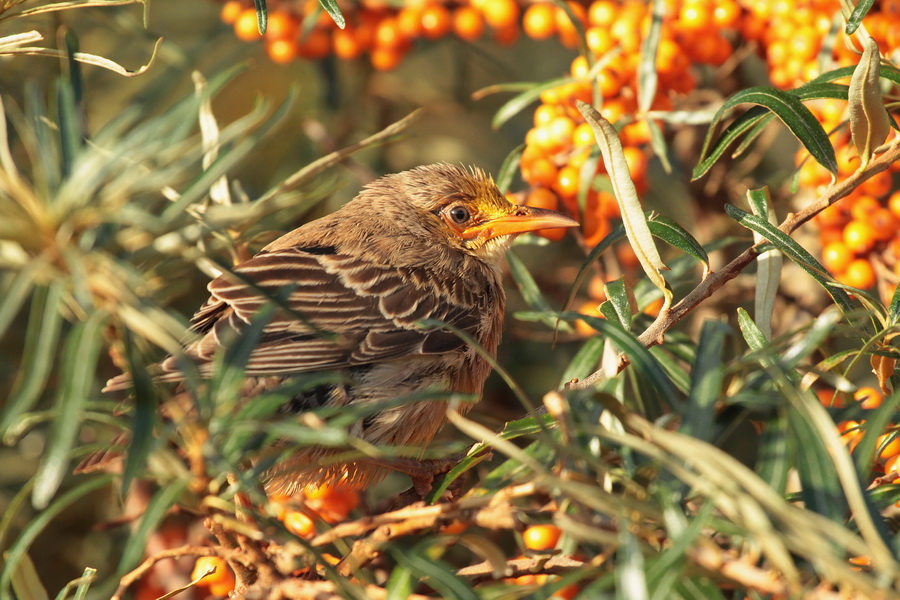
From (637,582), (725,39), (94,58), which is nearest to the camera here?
(637,582)

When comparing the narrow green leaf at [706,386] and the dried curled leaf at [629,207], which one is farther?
the dried curled leaf at [629,207]

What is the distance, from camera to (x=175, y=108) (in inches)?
80.8

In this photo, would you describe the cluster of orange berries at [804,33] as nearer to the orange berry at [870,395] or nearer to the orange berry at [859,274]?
the orange berry at [859,274]

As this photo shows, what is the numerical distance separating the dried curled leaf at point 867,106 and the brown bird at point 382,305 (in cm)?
132

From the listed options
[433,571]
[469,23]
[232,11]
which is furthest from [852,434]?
[232,11]

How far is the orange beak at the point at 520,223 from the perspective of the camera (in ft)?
12.5

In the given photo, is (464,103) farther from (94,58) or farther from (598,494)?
(598,494)

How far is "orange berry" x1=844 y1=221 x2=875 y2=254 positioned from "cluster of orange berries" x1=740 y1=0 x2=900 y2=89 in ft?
1.83

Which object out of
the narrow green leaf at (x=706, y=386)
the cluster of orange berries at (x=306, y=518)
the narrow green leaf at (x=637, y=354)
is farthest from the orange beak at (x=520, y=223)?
the narrow green leaf at (x=706, y=386)

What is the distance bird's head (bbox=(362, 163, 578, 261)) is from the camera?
179 inches

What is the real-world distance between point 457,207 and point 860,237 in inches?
80.9

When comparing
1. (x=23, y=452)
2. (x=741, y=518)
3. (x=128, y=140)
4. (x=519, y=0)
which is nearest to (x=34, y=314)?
(x=128, y=140)

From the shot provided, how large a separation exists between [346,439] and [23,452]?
3427 millimetres

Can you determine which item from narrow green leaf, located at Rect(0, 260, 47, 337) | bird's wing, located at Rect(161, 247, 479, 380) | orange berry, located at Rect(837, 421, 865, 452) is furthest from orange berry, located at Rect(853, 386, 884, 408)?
narrow green leaf, located at Rect(0, 260, 47, 337)
